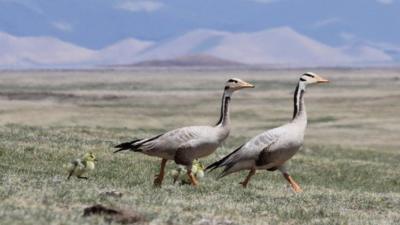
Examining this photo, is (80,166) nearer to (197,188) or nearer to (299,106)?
(197,188)

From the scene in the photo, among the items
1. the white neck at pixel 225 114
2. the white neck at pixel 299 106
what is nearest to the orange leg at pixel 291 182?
the white neck at pixel 299 106

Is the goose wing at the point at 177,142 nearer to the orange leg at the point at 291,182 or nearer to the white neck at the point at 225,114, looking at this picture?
the white neck at the point at 225,114

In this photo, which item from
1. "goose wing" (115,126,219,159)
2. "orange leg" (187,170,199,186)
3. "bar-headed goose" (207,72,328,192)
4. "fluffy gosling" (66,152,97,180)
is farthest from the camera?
"fluffy gosling" (66,152,97,180)

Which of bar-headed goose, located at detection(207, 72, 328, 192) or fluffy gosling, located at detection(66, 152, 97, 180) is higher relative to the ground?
bar-headed goose, located at detection(207, 72, 328, 192)

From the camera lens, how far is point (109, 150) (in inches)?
942

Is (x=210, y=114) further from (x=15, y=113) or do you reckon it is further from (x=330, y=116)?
(x=15, y=113)

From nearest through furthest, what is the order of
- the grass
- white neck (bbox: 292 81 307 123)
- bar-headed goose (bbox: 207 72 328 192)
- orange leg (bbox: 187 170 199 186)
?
the grass < bar-headed goose (bbox: 207 72 328 192) < orange leg (bbox: 187 170 199 186) < white neck (bbox: 292 81 307 123)

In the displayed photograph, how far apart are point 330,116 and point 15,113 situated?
64.4 feet

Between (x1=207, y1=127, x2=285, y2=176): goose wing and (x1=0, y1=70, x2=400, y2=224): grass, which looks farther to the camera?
(x1=207, y1=127, x2=285, y2=176): goose wing

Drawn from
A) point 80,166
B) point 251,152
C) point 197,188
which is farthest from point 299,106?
point 80,166

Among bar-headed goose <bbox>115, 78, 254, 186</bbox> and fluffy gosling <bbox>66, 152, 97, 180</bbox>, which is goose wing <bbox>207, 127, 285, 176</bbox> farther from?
fluffy gosling <bbox>66, 152, 97, 180</bbox>

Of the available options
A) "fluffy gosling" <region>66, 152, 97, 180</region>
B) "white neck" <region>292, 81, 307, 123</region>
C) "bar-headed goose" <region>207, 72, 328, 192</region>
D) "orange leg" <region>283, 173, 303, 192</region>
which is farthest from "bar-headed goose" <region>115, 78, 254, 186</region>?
"orange leg" <region>283, 173, 303, 192</region>

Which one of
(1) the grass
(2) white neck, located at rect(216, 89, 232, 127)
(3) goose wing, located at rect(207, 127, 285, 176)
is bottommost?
(1) the grass

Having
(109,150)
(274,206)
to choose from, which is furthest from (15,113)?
(274,206)
